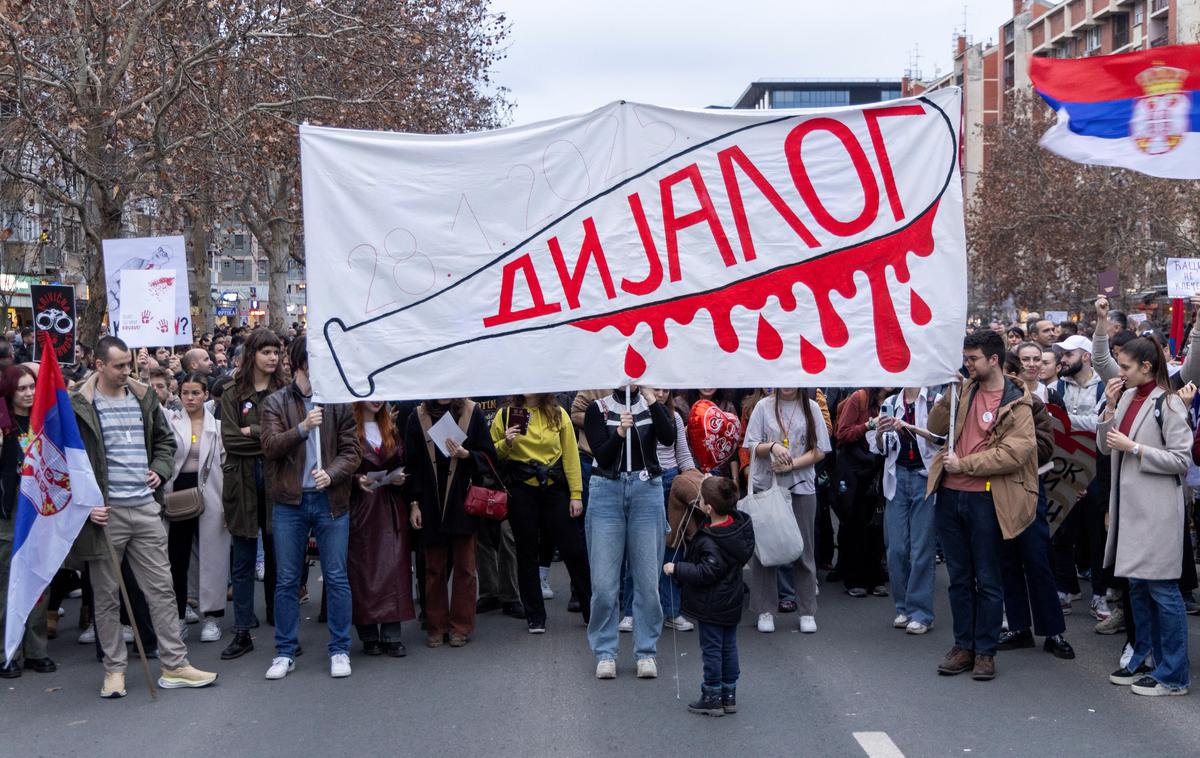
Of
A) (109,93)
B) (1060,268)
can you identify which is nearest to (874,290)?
(109,93)

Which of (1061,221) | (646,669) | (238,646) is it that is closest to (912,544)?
(646,669)

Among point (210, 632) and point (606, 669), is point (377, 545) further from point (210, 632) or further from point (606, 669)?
point (606, 669)

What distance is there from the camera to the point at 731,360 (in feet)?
22.8

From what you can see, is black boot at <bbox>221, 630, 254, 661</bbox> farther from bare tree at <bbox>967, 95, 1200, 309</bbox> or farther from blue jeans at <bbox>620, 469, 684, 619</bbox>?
bare tree at <bbox>967, 95, 1200, 309</bbox>

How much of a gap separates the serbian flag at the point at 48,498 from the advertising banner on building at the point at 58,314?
5957 mm

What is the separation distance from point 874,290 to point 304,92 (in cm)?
1355

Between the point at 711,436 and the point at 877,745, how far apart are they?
3.23m

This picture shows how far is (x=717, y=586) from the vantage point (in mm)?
6359

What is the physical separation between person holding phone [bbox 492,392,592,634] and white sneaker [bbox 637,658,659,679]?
132cm

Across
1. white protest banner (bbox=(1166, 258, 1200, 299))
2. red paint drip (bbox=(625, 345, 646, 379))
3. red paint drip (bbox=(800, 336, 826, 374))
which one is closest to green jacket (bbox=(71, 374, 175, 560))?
red paint drip (bbox=(625, 345, 646, 379))

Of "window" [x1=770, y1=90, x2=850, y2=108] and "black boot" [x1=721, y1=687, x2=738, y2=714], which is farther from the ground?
"window" [x1=770, y1=90, x2=850, y2=108]

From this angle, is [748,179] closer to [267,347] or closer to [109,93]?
[267,347]

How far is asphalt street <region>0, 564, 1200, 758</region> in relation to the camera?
5.99m

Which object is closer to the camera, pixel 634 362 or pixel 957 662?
pixel 634 362
